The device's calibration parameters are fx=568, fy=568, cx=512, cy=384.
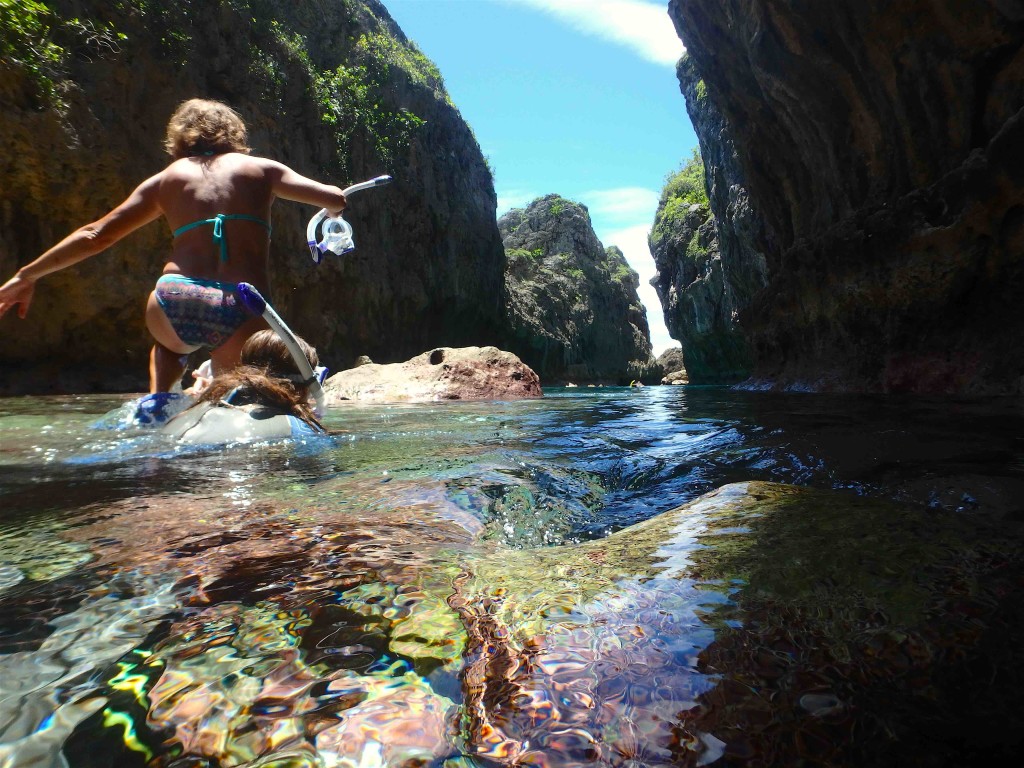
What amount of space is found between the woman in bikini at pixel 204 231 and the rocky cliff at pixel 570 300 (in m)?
28.0

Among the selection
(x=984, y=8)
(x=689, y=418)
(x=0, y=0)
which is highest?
(x=0, y=0)

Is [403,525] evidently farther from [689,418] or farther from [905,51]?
[905,51]

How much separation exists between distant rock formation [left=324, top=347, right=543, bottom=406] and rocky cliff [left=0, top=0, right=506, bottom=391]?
5006 millimetres

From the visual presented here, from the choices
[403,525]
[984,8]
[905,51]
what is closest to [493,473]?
[403,525]

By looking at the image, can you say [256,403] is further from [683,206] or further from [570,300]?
[570,300]

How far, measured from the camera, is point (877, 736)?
0.52m

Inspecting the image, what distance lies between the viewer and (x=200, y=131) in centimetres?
310

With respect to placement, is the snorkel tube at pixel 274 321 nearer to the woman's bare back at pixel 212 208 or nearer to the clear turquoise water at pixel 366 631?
the woman's bare back at pixel 212 208

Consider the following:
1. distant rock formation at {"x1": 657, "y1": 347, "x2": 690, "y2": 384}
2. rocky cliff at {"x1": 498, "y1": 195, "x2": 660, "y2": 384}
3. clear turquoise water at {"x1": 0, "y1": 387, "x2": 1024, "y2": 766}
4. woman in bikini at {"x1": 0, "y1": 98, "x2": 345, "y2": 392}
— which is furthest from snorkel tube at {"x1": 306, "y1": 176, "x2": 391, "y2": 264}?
distant rock formation at {"x1": 657, "y1": 347, "x2": 690, "y2": 384}

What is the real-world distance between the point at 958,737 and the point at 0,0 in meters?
11.6

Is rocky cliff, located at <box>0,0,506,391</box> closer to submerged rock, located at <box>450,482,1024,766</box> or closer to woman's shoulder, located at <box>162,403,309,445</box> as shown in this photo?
woman's shoulder, located at <box>162,403,309,445</box>

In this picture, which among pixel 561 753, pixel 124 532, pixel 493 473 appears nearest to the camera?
pixel 561 753

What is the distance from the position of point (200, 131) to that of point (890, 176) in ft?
27.4

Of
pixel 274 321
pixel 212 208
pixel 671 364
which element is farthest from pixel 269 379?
pixel 671 364
